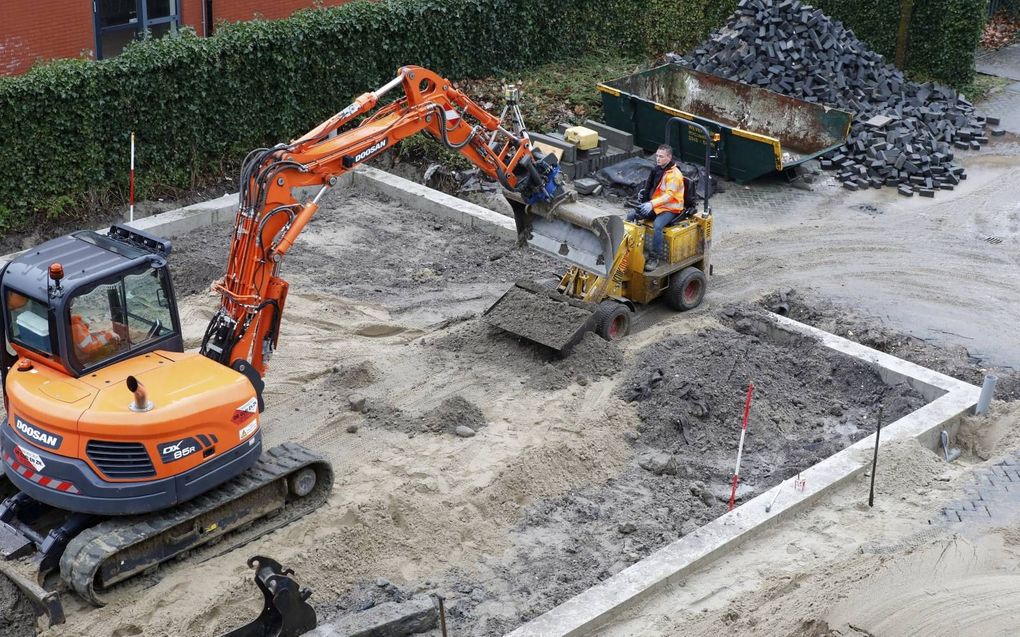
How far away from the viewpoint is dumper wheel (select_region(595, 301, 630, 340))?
536 inches

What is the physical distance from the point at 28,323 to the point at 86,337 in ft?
1.55

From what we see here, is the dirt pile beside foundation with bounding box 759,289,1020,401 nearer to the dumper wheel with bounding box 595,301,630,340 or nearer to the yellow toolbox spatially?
the dumper wheel with bounding box 595,301,630,340

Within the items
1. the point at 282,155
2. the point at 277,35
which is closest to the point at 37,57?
the point at 277,35

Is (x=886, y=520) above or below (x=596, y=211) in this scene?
below

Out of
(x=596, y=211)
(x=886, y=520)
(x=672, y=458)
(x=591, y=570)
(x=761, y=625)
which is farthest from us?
(x=596, y=211)

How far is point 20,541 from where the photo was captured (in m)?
9.53

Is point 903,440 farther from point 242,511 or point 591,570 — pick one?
point 242,511

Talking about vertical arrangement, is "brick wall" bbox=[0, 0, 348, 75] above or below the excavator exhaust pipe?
above

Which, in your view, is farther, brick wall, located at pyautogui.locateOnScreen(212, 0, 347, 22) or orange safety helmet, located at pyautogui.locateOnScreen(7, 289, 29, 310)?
brick wall, located at pyautogui.locateOnScreen(212, 0, 347, 22)

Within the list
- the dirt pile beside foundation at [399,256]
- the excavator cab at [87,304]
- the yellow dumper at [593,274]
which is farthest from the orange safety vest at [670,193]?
the excavator cab at [87,304]

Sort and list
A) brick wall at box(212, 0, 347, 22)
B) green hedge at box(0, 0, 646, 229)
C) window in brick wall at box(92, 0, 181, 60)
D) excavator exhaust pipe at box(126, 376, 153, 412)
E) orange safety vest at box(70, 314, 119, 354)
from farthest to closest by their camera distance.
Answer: brick wall at box(212, 0, 347, 22) → window in brick wall at box(92, 0, 181, 60) → green hedge at box(0, 0, 646, 229) → orange safety vest at box(70, 314, 119, 354) → excavator exhaust pipe at box(126, 376, 153, 412)

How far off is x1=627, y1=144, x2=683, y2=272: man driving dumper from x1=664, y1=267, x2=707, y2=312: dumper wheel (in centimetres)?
37

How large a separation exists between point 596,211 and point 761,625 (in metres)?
5.81

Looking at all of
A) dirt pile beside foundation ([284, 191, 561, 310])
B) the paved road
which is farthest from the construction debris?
the paved road
